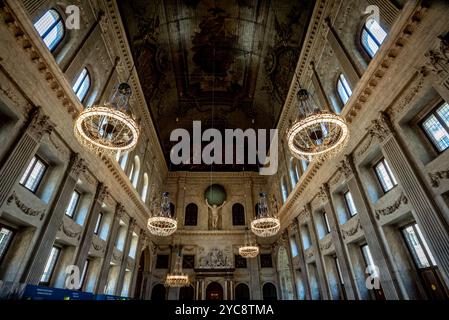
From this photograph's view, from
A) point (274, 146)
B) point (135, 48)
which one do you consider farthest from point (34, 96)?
point (274, 146)

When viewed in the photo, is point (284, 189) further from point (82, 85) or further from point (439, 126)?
point (82, 85)

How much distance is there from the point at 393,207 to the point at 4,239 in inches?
393

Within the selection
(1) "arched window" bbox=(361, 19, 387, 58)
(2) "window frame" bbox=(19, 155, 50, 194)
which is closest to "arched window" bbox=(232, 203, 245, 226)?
(2) "window frame" bbox=(19, 155, 50, 194)

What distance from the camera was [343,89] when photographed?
8.53m

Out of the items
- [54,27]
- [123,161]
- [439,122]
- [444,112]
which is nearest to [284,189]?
[123,161]

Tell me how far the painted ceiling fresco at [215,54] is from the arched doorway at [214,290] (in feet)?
37.5

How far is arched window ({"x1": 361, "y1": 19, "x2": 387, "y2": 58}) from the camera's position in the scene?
6508mm

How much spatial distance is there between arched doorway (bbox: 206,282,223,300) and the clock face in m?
5.56

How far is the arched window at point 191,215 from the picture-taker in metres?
17.5

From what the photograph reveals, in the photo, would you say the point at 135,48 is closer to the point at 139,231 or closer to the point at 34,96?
the point at 34,96

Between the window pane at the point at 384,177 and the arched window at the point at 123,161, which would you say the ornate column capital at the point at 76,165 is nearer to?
the arched window at the point at 123,161

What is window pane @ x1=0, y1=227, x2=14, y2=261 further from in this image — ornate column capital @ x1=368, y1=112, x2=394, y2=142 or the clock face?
the clock face

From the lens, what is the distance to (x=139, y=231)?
13344 mm
